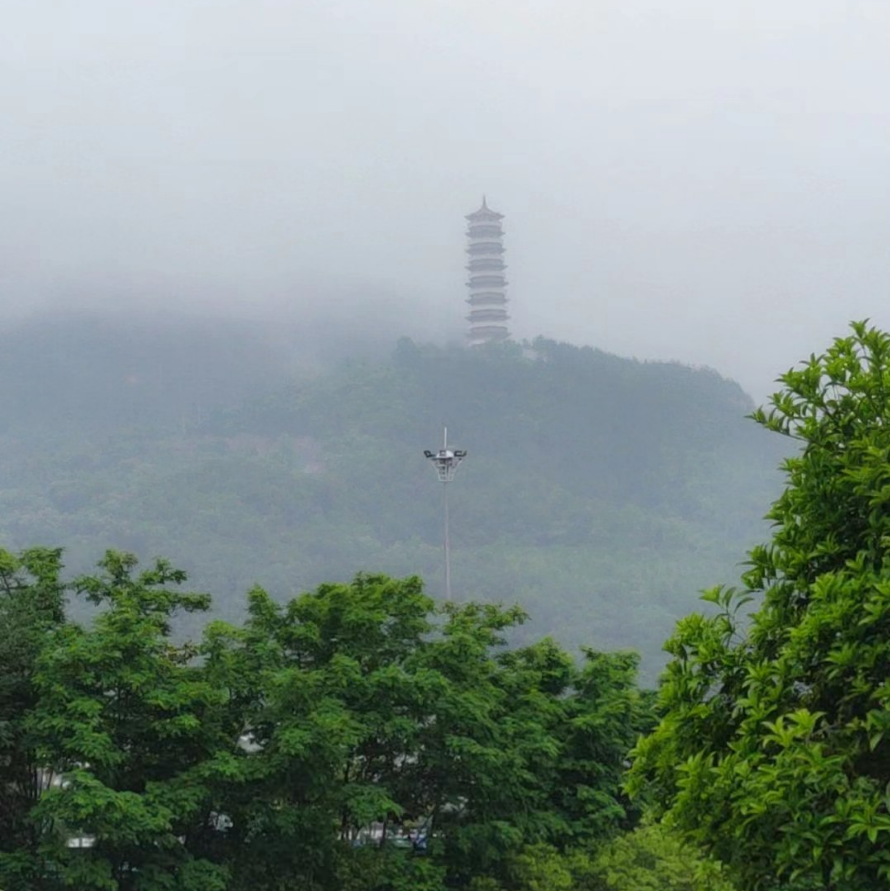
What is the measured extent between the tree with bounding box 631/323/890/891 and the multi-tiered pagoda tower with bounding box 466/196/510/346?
144 metres

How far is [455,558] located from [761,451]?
38.2 m

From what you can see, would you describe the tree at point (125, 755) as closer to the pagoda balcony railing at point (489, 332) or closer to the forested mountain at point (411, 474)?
the forested mountain at point (411, 474)

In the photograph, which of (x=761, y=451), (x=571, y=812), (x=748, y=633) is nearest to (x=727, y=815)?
(x=748, y=633)

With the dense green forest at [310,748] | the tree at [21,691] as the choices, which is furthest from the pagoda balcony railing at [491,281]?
the tree at [21,691]

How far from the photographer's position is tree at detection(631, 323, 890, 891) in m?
6.21

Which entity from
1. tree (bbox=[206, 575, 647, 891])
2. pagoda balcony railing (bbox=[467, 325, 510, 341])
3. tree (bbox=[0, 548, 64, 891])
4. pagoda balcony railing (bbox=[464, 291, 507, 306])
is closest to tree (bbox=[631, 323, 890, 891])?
tree (bbox=[206, 575, 647, 891])

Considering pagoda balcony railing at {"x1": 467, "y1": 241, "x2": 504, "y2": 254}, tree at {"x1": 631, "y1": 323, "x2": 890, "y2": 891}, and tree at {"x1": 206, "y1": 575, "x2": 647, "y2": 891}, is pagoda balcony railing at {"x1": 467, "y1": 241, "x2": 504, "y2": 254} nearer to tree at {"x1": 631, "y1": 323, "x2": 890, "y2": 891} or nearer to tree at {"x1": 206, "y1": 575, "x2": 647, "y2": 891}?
tree at {"x1": 206, "y1": 575, "x2": 647, "y2": 891}

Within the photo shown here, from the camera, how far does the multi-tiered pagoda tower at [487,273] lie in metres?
151

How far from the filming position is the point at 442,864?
17.8 m

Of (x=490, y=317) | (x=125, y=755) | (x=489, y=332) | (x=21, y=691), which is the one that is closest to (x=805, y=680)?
(x=125, y=755)

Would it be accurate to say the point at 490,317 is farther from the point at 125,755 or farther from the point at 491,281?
the point at 125,755

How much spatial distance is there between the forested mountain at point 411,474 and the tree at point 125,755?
81914 millimetres

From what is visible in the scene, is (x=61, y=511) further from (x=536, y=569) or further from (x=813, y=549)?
(x=813, y=549)

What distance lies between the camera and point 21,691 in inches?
642
